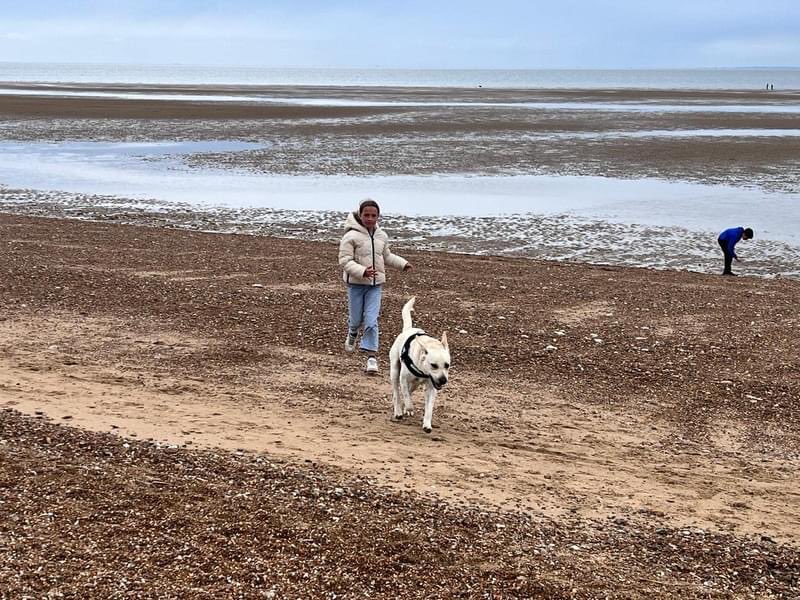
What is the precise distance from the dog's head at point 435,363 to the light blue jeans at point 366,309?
210cm

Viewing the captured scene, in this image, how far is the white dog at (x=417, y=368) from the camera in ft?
25.4

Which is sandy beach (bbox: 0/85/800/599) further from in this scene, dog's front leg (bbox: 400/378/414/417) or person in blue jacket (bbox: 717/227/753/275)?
person in blue jacket (bbox: 717/227/753/275)

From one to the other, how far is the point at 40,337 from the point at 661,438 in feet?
22.9

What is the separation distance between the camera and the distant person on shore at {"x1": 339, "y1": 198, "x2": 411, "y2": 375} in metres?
9.41

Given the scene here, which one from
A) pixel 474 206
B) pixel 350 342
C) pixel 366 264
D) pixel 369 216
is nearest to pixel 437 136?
pixel 474 206

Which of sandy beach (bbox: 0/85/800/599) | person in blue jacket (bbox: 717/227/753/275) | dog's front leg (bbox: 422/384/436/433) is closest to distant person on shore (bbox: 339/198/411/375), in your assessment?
sandy beach (bbox: 0/85/800/599)

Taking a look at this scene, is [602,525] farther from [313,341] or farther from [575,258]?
[575,258]

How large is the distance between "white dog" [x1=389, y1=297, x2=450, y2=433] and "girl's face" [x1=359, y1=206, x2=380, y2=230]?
1.14 meters

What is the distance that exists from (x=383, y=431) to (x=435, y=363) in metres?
0.86

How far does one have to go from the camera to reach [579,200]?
25594mm

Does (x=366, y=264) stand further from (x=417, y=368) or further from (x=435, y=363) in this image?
(x=435, y=363)

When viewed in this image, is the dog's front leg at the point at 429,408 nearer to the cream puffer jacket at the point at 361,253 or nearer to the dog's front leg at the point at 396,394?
the dog's front leg at the point at 396,394

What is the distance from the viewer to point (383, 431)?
8156 mm

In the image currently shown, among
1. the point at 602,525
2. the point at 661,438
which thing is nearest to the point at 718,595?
the point at 602,525
